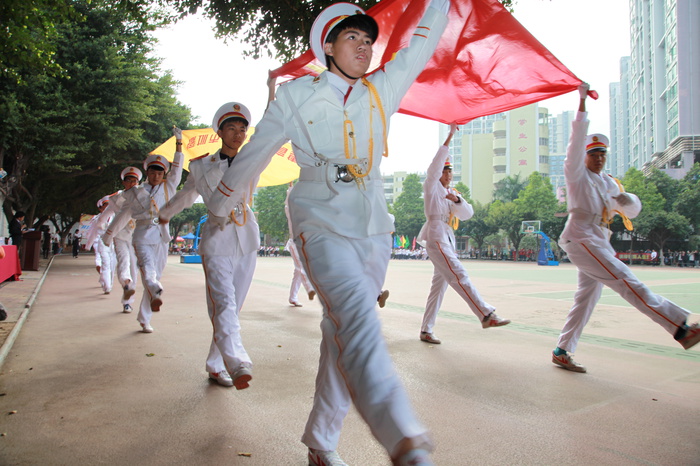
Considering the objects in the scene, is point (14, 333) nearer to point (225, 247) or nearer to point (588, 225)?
point (225, 247)

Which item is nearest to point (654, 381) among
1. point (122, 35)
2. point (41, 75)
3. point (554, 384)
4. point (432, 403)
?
point (554, 384)

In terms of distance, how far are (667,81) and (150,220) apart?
69398 mm

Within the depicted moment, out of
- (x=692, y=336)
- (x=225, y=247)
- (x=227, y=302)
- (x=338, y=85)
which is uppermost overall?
(x=338, y=85)

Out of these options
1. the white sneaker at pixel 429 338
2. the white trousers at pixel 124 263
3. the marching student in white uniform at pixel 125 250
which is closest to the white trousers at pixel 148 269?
the marching student in white uniform at pixel 125 250

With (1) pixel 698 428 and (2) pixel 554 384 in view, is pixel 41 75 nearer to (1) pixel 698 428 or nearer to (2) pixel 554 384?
(2) pixel 554 384

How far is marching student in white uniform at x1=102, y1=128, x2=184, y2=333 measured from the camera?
6.16 metres

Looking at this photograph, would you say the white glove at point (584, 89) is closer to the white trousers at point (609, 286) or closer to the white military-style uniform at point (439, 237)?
the white trousers at point (609, 286)

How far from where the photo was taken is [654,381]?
4.25 meters

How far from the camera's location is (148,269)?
624 centimetres

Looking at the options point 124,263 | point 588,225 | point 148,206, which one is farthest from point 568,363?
point 124,263

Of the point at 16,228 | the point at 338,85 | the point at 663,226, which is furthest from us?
the point at 663,226

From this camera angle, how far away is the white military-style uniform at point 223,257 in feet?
12.1

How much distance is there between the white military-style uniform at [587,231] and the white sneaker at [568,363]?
0.08 metres

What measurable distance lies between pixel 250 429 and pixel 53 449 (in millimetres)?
1044
